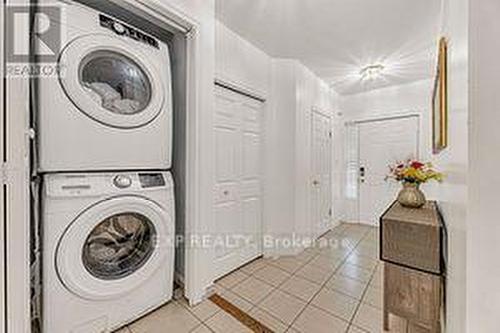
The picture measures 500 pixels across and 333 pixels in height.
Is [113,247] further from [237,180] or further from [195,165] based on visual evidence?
[237,180]

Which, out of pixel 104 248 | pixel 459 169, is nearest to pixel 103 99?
pixel 104 248

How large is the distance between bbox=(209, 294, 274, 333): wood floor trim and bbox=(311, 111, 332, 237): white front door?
1779 mm

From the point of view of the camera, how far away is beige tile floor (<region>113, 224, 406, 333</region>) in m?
1.60

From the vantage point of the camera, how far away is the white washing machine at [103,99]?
1.26m

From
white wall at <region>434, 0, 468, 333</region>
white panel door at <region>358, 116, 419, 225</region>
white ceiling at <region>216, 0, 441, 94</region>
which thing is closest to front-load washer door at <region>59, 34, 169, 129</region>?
white ceiling at <region>216, 0, 441, 94</region>

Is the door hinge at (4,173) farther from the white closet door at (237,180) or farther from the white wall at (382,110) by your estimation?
the white wall at (382,110)

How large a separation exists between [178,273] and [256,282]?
72 cm

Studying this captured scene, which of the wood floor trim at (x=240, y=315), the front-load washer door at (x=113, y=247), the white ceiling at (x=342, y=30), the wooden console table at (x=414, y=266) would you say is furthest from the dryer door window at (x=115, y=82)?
the wooden console table at (x=414, y=266)

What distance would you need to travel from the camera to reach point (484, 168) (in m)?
0.67

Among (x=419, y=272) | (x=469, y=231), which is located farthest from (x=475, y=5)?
(x=419, y=272)

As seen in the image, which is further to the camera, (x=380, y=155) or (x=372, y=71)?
(x=380, y=155)

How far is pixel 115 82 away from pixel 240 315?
1.83 m

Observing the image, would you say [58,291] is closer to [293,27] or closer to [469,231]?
[469,231]

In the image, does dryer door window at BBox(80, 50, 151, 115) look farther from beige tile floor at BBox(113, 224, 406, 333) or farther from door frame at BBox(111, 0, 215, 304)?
beige tile floor at BBox(113, 224, 406, 333)
